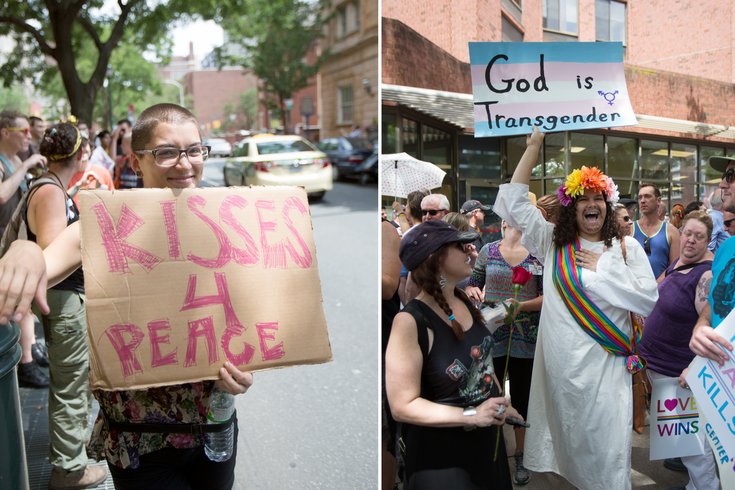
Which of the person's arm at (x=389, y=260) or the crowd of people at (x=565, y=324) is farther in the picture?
the person's arm at (x=389, y=260)

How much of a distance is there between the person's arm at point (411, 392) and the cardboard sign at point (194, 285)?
271 millimetres

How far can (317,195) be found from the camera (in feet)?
55.9

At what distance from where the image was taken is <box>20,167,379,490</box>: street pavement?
4.12 meters

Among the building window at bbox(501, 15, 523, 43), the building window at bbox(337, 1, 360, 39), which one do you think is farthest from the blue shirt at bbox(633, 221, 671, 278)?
the building window at bbox(337, 1, 360, 39)

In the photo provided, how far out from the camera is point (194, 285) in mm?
2031

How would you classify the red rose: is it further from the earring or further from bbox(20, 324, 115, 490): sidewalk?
bbox(20, 324, 115, 490): sidewalk

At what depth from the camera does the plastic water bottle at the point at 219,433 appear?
2.22 metres

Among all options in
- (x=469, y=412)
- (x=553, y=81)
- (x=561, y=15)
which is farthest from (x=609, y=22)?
(x=469, y=412)

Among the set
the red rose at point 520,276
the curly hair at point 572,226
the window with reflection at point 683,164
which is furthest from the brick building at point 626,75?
the red rose at point 520,276

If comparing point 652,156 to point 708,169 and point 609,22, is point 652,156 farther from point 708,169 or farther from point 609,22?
point 609,22

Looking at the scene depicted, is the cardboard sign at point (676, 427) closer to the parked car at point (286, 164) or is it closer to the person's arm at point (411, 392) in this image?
the person's arm at point (411, 392)

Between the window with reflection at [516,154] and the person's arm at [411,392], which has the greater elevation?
the window with reflection at [516,154]

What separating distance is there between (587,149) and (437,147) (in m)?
0.49

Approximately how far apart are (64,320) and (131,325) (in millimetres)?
1988
